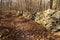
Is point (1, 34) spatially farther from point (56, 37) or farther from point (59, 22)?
point (59, 22)

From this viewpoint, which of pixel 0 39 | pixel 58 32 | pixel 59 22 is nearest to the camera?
pixel 0 39

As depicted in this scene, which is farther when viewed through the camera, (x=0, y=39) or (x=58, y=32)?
(x=58, y=32)

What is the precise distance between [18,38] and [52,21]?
166 inches

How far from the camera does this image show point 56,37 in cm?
1105

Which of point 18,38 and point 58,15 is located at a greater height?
point 58,15

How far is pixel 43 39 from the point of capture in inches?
424

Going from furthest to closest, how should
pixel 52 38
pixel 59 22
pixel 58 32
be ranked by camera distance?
pixel 59 22 → pixel 58 32 → pixel 52 38

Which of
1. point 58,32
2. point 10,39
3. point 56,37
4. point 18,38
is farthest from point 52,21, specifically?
point 10,39

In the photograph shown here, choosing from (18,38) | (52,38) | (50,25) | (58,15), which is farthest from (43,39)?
(58,15)

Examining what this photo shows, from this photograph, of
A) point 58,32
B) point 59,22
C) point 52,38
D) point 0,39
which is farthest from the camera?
point 59,22

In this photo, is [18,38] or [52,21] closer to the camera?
[18,38]

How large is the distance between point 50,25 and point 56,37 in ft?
8.52

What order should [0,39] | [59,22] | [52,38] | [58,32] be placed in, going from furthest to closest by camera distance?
[59,22]
[58,32]
[52,38]
[0,39]

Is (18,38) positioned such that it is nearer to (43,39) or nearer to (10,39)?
(10,39)
